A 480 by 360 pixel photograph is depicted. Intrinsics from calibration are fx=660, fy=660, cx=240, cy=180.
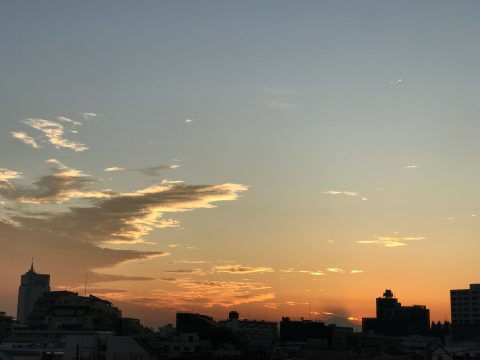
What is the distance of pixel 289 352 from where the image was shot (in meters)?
169

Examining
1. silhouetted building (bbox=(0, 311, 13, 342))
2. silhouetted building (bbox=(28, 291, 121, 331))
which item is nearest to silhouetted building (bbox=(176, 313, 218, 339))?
silhouetted building (bbox=(28, 291, 121, 331))

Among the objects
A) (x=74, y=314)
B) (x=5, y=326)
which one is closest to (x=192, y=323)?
(x=74, y=314)

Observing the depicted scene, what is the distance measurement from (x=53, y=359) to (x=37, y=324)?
71935 mm

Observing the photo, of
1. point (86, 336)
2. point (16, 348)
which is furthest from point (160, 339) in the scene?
point (16, 348)

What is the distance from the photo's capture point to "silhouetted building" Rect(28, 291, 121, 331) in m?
165

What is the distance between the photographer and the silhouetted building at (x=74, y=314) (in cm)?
16488

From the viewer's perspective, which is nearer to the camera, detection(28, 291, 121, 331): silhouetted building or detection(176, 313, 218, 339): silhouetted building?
detection(28, 291, 121, 331): silhouetted building

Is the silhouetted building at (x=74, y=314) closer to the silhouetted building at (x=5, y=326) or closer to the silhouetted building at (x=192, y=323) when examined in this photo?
the silhouetted building at (x=5, y=326)

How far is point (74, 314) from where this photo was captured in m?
169

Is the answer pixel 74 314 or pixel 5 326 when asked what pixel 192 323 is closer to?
pixel 74 314

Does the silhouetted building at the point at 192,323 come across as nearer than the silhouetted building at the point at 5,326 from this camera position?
No

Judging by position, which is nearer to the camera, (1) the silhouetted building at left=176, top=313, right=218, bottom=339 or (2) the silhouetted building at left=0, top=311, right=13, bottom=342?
(2) the silhouetted building at left=0, top=311, right=13, bottom=342

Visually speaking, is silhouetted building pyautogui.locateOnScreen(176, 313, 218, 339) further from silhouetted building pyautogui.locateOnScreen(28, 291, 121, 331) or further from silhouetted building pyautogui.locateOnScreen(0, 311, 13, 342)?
silhouetted building pyautogui.locateOnScreen(0, 311, 13, 342)

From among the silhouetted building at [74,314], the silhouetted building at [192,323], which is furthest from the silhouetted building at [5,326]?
the silhouetted building at [192,323]
